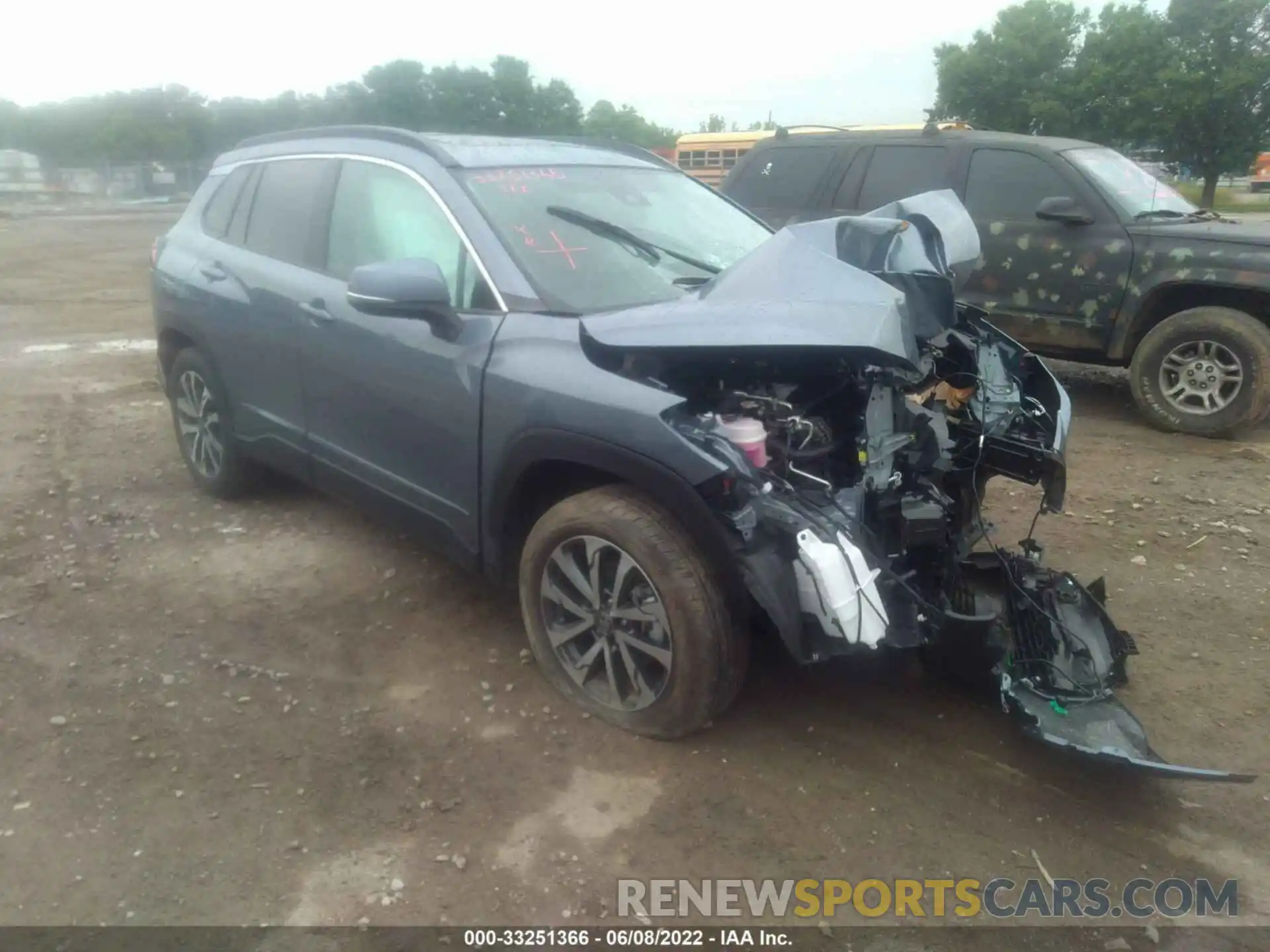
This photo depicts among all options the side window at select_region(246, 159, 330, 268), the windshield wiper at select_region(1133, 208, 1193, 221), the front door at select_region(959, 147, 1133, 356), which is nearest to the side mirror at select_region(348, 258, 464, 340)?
the side window at select_region(246, 159, 330, 268)

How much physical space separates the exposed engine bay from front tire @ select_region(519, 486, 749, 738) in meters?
0.19

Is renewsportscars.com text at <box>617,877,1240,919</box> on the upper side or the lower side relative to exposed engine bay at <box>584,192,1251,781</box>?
lower

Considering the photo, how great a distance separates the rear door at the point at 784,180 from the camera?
299 inches

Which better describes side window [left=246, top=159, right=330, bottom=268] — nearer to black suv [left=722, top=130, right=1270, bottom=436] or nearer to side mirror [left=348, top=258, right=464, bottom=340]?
side mirror [left=348, top=258, right=464, bottom=340]

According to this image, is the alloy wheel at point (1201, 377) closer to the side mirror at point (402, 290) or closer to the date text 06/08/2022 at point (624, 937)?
the side mirror at point (402, 290)

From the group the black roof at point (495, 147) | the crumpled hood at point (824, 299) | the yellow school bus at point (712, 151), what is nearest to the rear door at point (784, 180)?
the black roof at point (495, 147)

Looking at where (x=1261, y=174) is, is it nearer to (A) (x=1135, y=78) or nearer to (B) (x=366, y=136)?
(A) (x=1135, y=78)

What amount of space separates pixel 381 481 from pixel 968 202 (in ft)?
16.7

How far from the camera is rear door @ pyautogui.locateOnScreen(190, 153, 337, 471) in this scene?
4.20m

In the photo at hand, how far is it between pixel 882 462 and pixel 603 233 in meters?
1.39

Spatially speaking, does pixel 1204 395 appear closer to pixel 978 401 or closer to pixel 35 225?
pixel 978 401

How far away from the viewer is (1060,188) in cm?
677

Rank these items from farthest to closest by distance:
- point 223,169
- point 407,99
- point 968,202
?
point 407,99
point 968,202
point 223,169

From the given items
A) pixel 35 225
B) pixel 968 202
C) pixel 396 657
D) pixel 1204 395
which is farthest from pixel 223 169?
pixel 35 225
